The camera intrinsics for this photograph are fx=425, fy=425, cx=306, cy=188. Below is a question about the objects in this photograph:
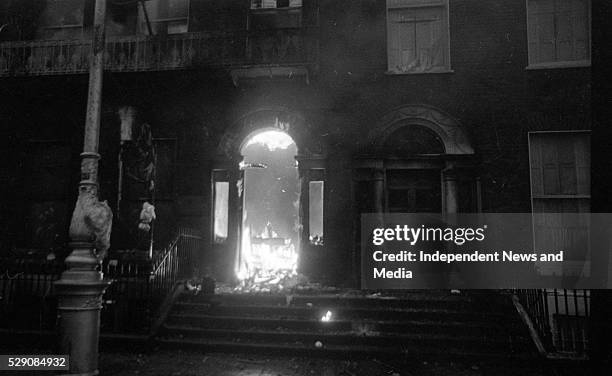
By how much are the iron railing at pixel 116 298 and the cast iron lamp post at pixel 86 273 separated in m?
2.69

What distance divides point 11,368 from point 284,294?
169 inches

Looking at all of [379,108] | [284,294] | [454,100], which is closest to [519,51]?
[454,100]

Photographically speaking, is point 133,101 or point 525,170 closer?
point 525,170

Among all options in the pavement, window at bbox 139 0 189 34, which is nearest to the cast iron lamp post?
the pavement

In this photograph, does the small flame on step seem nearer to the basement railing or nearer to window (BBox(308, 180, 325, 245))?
window (BBox(308, 180, 325, 245))

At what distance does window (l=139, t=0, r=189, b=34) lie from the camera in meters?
10.9

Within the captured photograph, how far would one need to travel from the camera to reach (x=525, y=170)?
933 centimetres

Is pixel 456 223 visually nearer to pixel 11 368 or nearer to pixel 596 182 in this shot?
pixel 596 182

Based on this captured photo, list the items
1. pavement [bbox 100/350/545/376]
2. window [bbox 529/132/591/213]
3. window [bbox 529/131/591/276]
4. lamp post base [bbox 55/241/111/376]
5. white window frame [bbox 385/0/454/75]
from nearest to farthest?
lamp post base [bbox 55/241/111/376] < pavement [bbox 100/350/545/376] < window [bbox 529/131/591/276] < window [bbox 529/132/591/213] < white window frame [bbox 385/0/454/75]

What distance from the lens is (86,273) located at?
14.5 feet

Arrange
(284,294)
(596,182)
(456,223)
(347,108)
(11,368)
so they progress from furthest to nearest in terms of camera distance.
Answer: (347,108)
(456,223)
(284,294)
(11,368)
(596,182)

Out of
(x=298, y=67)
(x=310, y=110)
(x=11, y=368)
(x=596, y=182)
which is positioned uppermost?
(x=298, y=67)

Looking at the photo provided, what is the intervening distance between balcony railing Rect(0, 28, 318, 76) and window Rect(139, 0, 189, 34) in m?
1.31

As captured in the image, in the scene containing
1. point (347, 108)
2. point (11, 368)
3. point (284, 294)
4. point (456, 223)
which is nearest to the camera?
point (11, 368)
